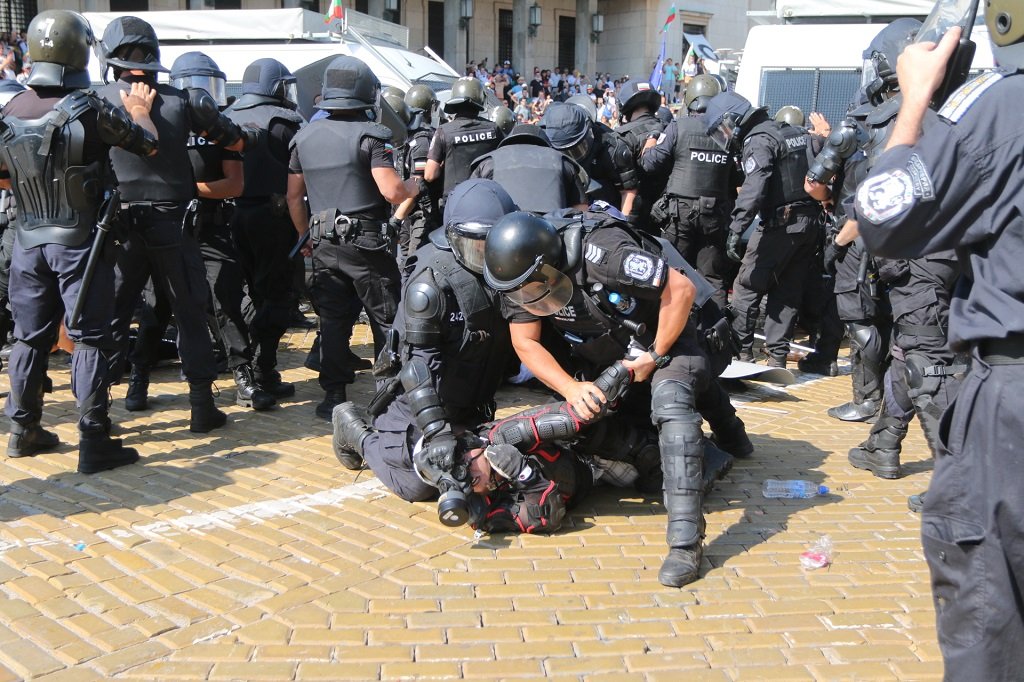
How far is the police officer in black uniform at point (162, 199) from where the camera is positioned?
5395 millimetres

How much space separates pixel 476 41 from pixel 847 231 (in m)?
30.2

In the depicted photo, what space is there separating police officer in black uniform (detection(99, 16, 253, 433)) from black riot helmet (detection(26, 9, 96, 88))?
0.37m

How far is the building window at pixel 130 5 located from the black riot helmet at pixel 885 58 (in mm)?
24404

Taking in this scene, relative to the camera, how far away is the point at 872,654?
327 centimetres

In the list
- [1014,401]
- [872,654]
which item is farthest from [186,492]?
[1014,401]

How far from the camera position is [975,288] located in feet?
7.60

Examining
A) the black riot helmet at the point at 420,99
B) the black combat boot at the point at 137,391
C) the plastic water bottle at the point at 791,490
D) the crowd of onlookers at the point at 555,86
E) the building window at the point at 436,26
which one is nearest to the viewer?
the plastic water bottle at the point at 791,490

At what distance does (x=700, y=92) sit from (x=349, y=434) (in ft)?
18.0

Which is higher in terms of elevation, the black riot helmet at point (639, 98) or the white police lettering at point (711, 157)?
the black riot helmet at point (639, 98)

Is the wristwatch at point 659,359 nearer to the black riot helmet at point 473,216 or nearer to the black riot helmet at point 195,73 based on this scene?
the black riot helmet at point 473,216

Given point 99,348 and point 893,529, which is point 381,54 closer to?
point 99,348

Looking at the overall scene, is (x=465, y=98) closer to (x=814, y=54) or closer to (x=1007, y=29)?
(x=1007, y=29)

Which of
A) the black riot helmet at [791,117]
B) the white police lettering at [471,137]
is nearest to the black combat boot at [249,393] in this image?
the white police lettering at [471,137]

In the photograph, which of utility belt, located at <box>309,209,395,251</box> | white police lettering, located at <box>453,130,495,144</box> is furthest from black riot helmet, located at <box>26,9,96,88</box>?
white police lettering, located at <box>453,130,495,144</box>
